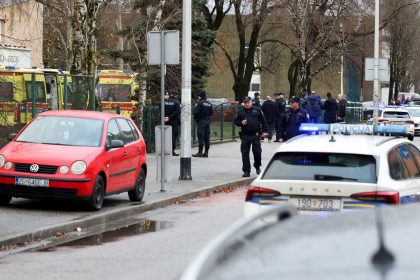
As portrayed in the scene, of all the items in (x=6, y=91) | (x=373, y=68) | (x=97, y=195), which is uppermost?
(x=373, y=68)

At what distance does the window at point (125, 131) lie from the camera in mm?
16098

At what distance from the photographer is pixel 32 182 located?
563 inches

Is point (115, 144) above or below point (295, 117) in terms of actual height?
above

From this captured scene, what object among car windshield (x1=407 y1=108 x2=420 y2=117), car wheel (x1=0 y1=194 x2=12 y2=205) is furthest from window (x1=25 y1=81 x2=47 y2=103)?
car windshield (x1=407 y1=108 x2=420 y2=117)

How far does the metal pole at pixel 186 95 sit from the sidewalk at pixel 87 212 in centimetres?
42

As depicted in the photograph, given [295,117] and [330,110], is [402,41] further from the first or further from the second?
[295,117]

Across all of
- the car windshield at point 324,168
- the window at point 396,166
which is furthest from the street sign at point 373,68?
the car windshield at point 324,168

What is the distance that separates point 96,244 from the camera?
12.2 meters

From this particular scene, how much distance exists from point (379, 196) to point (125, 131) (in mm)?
7622

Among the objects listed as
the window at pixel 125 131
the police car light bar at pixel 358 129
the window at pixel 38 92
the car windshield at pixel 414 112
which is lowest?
the car windshield at pixel 414 112

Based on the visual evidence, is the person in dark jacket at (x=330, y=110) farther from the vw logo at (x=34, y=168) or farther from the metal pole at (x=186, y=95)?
the vw logo at (x=34, y=168)

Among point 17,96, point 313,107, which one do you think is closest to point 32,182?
point 17,96

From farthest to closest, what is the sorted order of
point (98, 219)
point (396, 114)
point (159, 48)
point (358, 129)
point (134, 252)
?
point (396, 114) < point (159, 48) < point (98, 219) < point (358, 129) < point (134, 252)

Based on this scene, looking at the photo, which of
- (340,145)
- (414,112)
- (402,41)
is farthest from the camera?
(402,41)
